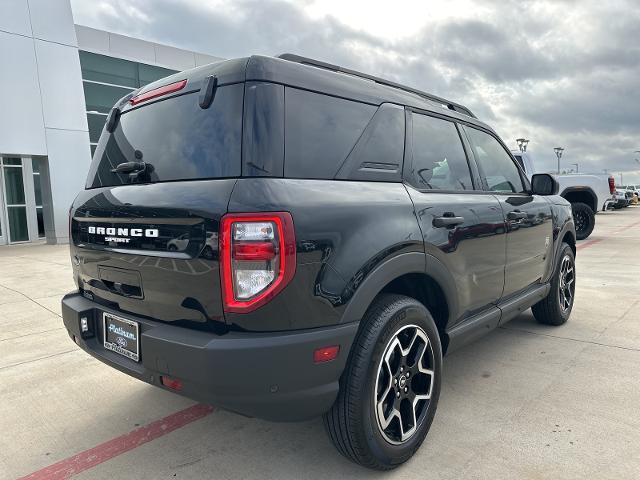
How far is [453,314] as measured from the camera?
105 inches

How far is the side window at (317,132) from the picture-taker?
2.00m

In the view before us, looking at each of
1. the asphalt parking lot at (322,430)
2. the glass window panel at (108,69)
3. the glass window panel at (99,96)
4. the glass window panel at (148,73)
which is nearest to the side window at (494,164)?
the asphalt parking lot at (322,430)

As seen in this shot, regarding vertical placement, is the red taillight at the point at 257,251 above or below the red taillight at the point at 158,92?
below

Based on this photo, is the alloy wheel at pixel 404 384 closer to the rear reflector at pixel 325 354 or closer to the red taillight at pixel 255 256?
the rear reflector at pixel 325 354

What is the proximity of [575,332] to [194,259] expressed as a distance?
378 centimetres

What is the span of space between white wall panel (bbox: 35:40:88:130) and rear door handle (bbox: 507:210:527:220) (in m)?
13.6

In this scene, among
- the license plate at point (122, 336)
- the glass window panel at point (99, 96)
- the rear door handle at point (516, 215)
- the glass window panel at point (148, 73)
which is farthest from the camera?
the glass window panel at point (148, 73)

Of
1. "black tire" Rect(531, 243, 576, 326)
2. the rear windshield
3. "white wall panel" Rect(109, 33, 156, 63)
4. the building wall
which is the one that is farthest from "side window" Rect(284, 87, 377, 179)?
"white wall panel" Rect(109, 33, 156, 63)

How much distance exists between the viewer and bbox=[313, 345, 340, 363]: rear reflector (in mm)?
1888

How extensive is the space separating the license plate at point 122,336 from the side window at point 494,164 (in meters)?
2.45

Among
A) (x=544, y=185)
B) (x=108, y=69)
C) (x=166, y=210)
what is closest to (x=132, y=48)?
(x=108, y=69)

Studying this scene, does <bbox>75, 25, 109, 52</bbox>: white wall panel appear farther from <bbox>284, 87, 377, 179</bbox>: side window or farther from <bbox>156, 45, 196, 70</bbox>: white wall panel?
<bbox>284, 87, 377, 179</bbox>: side window

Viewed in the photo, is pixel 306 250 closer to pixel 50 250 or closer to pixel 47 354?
pixel 47 354

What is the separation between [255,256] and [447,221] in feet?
4.11
